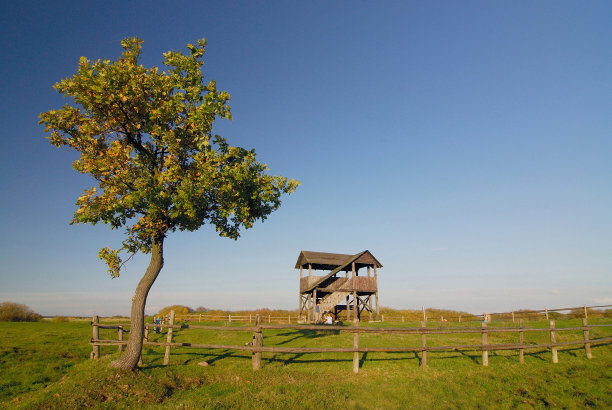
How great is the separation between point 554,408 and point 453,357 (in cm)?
599

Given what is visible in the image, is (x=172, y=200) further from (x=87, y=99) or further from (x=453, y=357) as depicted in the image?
(x=453, y=357)

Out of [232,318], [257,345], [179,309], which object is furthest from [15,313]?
[257,345]

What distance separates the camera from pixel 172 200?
457 inches

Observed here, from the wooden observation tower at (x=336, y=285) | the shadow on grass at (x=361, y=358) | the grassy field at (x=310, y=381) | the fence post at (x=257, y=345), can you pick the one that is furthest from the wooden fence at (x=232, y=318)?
the fence post at (x=257, y=345)

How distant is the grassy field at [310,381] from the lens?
9422mm

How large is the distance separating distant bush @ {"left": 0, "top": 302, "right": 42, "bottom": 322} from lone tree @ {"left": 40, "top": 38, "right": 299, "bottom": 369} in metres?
42.8

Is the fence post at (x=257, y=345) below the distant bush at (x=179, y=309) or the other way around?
the other way around

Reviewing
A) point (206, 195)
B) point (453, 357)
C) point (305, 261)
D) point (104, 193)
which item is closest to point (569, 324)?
point (453, 357)

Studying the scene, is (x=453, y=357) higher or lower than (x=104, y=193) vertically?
lower

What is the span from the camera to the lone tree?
11156 mm

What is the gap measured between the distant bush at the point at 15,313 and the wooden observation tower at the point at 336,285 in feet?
118

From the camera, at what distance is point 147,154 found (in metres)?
13.2

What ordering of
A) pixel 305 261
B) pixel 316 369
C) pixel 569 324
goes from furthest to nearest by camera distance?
pixel 305 261
pixel 569 324
pixel 316 369

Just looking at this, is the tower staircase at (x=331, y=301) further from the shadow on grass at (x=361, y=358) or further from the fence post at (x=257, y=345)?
the fence post at (x=257, y=345)
